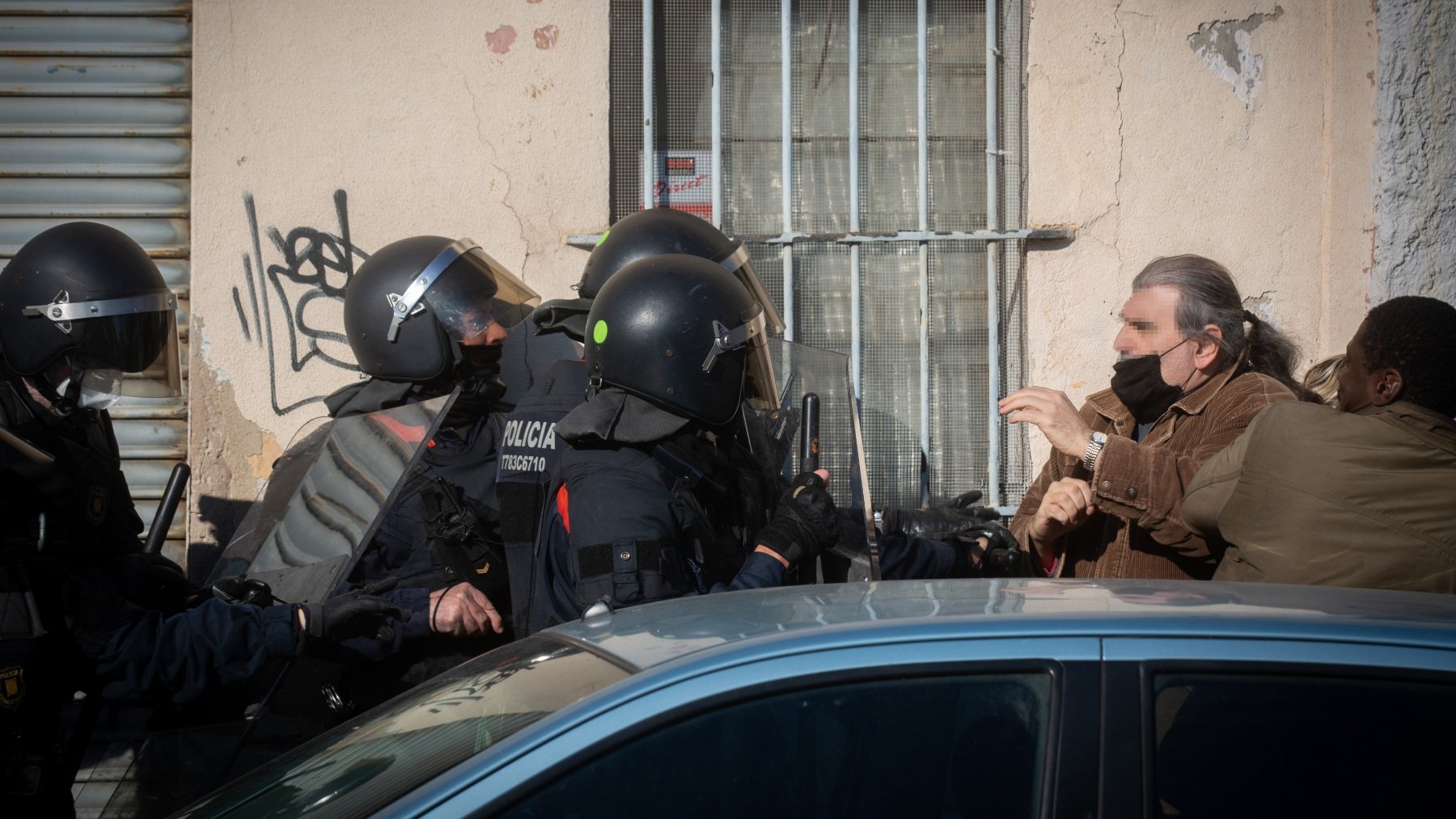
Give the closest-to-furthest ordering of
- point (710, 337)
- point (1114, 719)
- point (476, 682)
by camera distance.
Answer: point (1114, 719) < point (476, 682) < point (710, 337)

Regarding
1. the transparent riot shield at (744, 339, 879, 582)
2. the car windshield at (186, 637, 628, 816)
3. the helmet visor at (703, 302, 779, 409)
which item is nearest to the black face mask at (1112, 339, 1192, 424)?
the transparent riot shield at (744, 339, 879, 582)

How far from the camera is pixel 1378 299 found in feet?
14.3

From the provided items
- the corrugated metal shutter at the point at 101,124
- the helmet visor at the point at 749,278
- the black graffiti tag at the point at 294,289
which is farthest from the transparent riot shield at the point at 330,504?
the corrugated metal shutter at the point at 101,124

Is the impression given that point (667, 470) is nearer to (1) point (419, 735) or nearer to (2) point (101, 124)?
(1) point (419, 735)

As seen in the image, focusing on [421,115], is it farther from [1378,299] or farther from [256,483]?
[1378,299]

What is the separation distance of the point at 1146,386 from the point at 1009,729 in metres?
2.01

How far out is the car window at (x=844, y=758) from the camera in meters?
1.29

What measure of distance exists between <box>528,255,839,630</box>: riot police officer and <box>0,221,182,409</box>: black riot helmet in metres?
1.32

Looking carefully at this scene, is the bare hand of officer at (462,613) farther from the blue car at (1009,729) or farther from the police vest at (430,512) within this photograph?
the blue car at (1009,729)

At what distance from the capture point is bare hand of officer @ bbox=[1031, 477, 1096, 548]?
2998 millimetres

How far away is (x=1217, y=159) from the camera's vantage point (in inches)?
174

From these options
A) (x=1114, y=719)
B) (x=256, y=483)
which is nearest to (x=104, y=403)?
(x=256, y=483)

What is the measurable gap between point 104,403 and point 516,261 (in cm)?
183

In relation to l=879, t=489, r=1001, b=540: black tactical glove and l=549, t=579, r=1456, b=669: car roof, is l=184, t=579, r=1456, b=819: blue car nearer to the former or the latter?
l=549, t=579, r=1456, b=669: car roof
